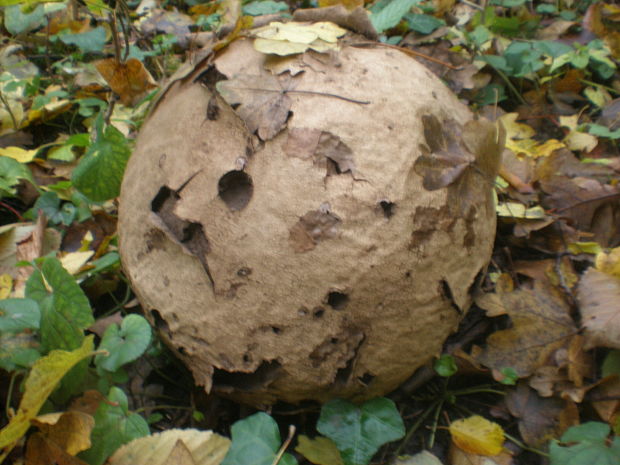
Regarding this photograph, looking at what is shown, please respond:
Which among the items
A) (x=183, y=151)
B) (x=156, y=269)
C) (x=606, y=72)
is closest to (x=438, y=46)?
(x=606, y=72)

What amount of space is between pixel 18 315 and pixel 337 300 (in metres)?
0.78

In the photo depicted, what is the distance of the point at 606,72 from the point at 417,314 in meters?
1.91

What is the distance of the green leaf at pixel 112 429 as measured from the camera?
1236 mm

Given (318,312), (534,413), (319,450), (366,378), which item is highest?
(318,312)

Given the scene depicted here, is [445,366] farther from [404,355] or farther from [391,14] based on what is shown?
[391,14]

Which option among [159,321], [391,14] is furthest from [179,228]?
[391,14]

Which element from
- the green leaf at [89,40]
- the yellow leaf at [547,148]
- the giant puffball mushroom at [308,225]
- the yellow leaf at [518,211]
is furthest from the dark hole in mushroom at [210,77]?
the yellow leaf at [547,148]

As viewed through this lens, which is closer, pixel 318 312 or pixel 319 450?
pixel 318 312

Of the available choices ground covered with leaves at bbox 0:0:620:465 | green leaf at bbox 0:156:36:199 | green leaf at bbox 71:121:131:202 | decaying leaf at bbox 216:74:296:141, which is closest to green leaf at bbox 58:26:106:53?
ground covered with leaves at bbox 0:0:620:465

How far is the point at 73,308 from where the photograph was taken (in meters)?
1.37

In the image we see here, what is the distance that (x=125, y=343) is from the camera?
1.36 metres

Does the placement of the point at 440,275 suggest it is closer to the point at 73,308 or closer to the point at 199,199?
the point at 199,199

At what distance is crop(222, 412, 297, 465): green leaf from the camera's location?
122 centimetres

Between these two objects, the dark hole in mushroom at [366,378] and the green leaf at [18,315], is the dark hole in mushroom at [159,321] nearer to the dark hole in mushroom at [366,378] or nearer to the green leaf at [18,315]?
→ the green leaf at [18,315]
